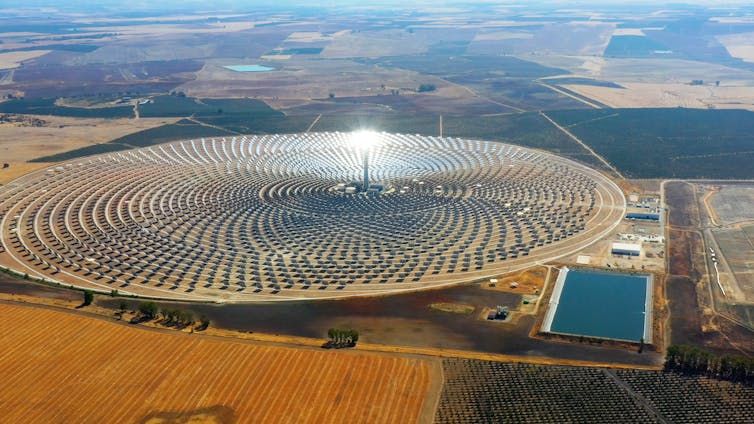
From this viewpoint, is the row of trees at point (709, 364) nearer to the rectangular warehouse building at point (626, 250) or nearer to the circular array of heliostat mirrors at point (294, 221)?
the circular array of heliostat mirrors at point (294, 221)

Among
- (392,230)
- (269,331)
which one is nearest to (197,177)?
(392,230)

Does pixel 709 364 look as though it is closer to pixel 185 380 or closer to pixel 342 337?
pixel 342 337

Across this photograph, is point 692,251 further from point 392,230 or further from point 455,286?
point 392,230

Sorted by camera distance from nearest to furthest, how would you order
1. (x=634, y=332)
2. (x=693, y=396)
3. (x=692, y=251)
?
1. (x=693, y=396)
2. (x=634, y=332)
3. (x=692, y=251)

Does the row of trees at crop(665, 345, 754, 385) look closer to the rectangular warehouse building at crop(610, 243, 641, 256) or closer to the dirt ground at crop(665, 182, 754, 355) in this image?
the dirt ground at crop(665, 182, 754, 355)

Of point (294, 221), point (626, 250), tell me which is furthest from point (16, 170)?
point (626, 250)

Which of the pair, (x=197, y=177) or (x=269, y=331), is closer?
(x=269, y=331)
